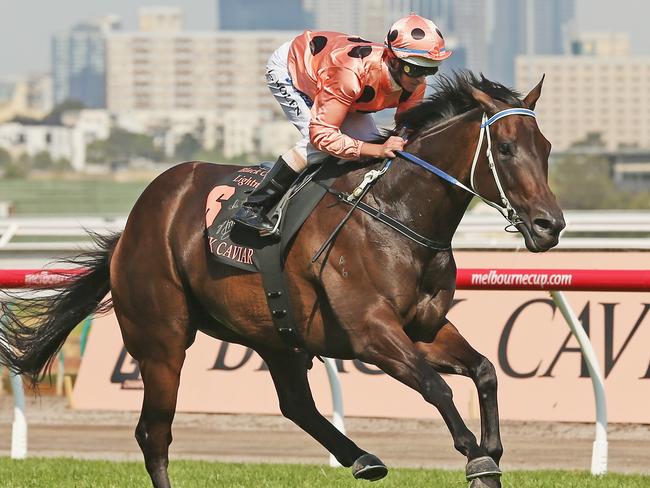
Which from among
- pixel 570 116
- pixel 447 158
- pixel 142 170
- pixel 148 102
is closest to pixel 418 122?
pixel 447 158

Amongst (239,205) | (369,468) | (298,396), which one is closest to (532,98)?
(239,205)

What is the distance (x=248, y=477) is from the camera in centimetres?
623

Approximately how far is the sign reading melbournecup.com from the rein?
258 centimetres

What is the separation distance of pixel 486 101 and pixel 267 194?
0.89 m

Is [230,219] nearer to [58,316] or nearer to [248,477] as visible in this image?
[58,316]

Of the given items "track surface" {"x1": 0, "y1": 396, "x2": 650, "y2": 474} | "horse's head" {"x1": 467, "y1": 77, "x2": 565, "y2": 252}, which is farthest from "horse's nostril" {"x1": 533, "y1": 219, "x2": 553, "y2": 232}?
"track surface" {"x1": 0, "y1": 396, "x2": 650, "y2": 474}

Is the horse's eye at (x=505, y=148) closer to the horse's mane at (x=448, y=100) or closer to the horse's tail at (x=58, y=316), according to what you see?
the horse's mane at (x=448, y=100)

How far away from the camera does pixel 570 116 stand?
166 meters

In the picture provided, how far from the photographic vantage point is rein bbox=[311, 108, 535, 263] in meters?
4.82

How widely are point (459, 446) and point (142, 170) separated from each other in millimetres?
121258

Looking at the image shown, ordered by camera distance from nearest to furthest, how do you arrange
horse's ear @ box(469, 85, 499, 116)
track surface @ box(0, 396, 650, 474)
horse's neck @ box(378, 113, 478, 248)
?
horse's ear @ box(469, 85, 499, 116) → horse's neck @ box(378, 113, 478, 248) → track surface @ box(0, 396, 650, 474)

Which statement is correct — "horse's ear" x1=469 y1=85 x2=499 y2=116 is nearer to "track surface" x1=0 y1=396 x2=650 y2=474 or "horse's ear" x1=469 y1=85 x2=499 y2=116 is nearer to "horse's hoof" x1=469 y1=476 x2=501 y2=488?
"horse's hoof" x1=469 y1=476 x2=501 y2=488

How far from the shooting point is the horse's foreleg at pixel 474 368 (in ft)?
16.1

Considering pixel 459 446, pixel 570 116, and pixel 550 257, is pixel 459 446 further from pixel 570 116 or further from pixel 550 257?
pixel 570 116
